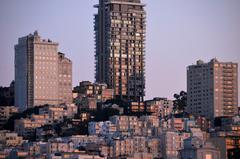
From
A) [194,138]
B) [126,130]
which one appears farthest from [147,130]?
[194,138]

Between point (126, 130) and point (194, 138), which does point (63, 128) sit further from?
point (194, 138)

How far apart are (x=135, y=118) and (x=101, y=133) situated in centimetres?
581

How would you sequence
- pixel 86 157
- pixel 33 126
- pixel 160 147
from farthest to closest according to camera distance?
pixel 33 126, pixel 160 147, pixel 86 157

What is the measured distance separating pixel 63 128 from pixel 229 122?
16867 millimetres

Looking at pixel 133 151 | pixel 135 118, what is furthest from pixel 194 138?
pixel 135 118

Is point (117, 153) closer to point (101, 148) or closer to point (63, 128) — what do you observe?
point (101, 148)

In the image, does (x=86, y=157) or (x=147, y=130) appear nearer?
(x=86, y=157)

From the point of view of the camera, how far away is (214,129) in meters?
196

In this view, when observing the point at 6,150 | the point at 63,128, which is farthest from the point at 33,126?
the point at 6,150

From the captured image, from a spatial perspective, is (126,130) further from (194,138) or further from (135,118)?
(194,138)

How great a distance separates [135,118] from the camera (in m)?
198

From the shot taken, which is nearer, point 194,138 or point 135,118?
point 194,138

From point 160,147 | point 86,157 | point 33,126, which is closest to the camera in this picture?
point 86,157

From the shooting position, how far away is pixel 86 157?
173m
